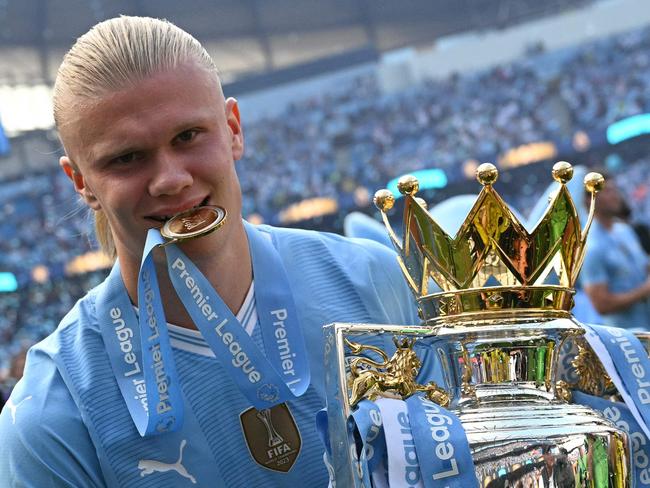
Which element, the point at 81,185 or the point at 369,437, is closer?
the point at 369,437

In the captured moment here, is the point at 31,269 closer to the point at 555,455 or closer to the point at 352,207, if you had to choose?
the point at 352,207

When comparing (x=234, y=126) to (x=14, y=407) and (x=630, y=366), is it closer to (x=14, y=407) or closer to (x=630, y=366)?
(x=14, y=407)

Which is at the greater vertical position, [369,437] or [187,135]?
[187,135]

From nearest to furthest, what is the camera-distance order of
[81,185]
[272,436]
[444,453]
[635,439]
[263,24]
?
[444,453] < [635,439] < [272,436] < [81,185] < [263,24]

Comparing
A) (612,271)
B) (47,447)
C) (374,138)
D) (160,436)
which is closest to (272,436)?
(160,436)

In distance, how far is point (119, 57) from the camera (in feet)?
3.34

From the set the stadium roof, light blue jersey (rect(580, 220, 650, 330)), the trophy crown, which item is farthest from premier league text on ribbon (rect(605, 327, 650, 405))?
the stadium roof

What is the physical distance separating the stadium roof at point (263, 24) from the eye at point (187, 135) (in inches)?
537

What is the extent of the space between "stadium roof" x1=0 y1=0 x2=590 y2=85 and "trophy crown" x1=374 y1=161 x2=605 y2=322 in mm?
13858

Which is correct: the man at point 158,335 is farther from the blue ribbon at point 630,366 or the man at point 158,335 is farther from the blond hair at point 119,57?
the blue ribbon at point 630,366

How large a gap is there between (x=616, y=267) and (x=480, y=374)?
8.61 ft

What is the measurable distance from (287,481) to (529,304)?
0.33 meters

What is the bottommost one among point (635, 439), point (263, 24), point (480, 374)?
point (635, 439)

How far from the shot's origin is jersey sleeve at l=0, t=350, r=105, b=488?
101 centimetres
